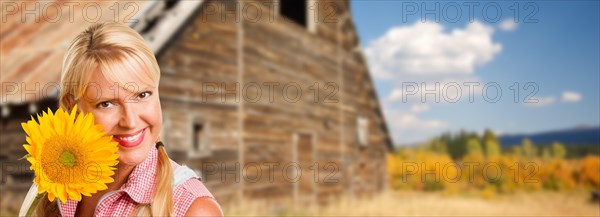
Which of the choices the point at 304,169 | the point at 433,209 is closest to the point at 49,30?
the point at 433,209

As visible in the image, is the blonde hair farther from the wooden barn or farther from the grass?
the wooden barn

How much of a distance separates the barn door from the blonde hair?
969 cm

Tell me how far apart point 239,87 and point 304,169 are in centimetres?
288

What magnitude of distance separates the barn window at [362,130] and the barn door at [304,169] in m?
2.71

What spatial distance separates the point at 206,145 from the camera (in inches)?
359

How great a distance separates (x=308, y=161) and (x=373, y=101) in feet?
14.4

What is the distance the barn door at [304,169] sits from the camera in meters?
11.7

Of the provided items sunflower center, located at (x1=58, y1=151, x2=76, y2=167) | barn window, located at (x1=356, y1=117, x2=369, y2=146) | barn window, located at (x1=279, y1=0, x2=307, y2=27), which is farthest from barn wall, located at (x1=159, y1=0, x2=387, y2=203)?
sunflower center, located at (x1=58, y1=151, x2=76, y2=167)

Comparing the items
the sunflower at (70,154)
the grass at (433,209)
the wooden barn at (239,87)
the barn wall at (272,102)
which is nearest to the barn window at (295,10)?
the wooden barn at (239,87)

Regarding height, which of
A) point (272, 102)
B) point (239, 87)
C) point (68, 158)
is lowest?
point (68, 158)

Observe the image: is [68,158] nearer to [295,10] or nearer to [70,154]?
[70,154]

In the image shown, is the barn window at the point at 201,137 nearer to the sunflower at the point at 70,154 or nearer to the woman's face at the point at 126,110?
the woman's face at the point at 126,110

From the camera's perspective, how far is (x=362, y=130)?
15.2 meters

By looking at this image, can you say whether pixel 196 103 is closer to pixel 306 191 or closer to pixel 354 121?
pixel 306 191
